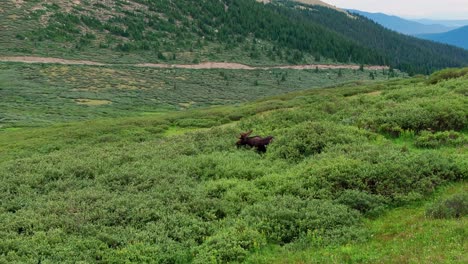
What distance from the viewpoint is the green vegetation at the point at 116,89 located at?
49.1 metres

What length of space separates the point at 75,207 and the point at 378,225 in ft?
28.0

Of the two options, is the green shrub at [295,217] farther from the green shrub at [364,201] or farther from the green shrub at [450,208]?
the green shrub at [450,208]

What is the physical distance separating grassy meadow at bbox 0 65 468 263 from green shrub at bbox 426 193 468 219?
0.14 ft

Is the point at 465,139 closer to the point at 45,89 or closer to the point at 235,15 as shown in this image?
the point at 45,89

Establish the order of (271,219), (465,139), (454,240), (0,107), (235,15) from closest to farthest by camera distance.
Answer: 1. (454,240)
2. (271,219)
3. (465,139)
4. (0,107)
5. (235,15)

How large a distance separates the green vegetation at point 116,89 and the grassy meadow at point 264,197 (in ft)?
86.7

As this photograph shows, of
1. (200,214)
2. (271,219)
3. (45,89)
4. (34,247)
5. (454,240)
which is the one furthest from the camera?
(45,89)

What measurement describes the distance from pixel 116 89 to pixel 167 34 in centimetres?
4649

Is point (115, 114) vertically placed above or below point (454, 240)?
below

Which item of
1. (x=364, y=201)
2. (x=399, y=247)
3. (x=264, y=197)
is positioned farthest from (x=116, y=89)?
(x=399, y=247)

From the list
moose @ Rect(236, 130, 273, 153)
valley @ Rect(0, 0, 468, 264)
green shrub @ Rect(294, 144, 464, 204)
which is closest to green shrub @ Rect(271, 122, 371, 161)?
valley @ Rect(0, 0, 468, 264)

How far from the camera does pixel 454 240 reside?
8945 mm

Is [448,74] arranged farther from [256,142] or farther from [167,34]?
[167,34]

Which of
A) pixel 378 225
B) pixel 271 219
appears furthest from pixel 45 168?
pixel 378 225
